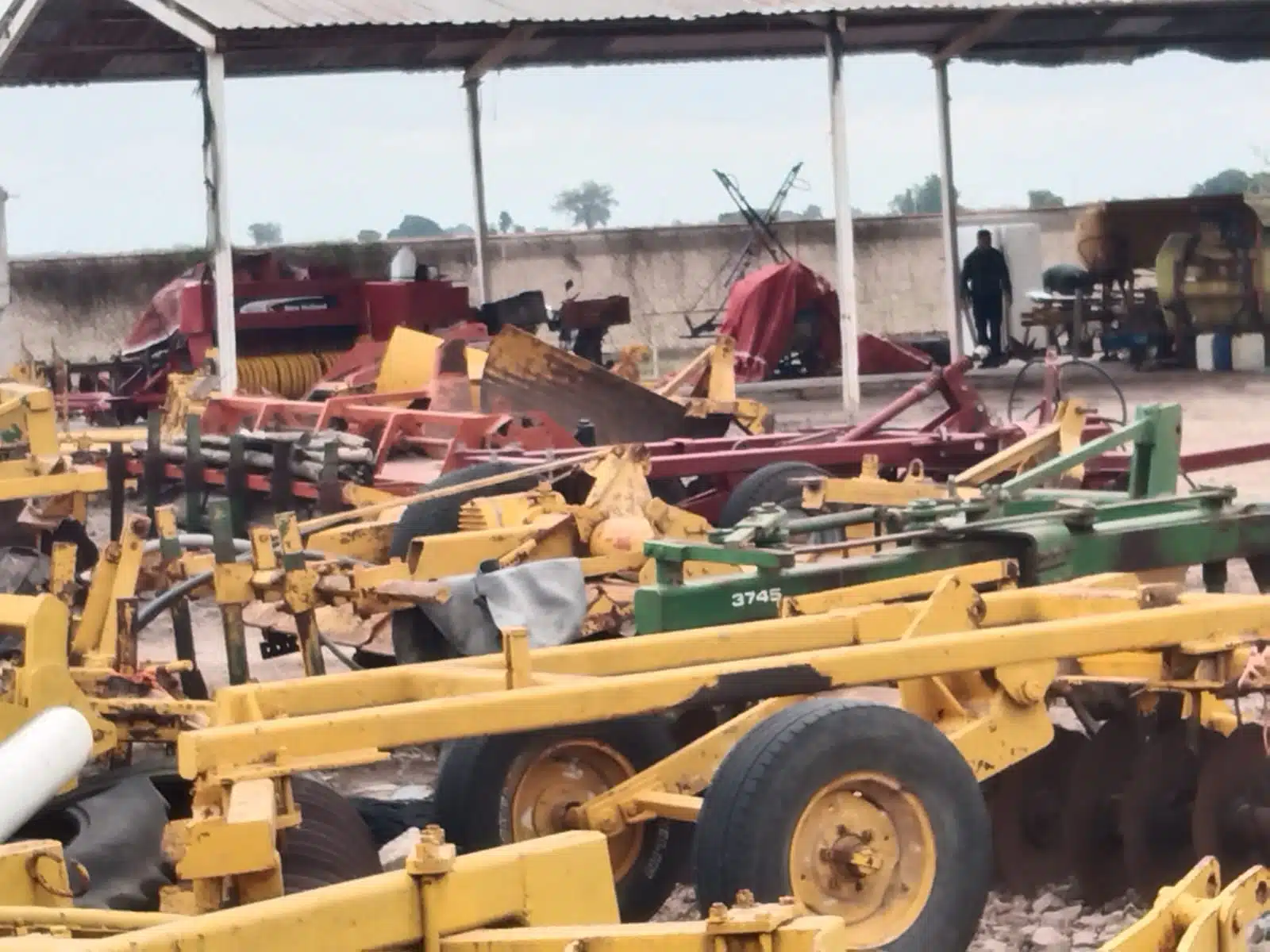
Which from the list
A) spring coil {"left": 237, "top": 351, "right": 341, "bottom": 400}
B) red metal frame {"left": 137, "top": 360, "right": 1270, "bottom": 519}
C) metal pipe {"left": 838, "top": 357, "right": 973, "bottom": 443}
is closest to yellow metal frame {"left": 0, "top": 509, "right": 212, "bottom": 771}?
red metal frame {"left": 137, "top": 360, "right": 1270, "bottom": 519}

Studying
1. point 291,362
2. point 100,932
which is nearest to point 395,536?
point 100,932

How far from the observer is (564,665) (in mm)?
5227

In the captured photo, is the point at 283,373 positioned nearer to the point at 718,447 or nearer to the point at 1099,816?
the point at 718,447

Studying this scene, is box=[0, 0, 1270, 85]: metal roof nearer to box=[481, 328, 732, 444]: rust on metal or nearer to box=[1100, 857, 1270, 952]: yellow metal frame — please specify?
box=[481, 328, 732, 444]: rust on metal

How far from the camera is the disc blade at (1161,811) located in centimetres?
568

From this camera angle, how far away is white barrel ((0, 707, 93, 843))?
4.33 m

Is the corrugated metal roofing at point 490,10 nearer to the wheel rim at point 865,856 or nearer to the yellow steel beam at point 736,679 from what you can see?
the yellow steel beam at point 736,679

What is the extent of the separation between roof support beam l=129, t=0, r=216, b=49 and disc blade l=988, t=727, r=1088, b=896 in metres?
11.3

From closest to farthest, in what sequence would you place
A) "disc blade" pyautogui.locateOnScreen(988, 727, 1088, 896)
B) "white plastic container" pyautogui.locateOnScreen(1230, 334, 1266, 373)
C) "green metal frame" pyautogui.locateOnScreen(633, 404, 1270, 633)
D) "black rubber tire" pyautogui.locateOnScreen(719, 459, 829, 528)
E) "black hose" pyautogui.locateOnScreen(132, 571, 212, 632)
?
1. "disc blade" pyautogui.locateOnScreen(988, 727, 1088, 896)
2. "green metal frame" pyautogui.locateOnScreen(633, 404, 1270, 633)
3. "black hose" pyautogui.locateOnScreen(132, 571, 212, 632)
4. "black rubber tire" pyautogui.locateOnScreen(719, 459, 829, 528)
5. "white plastic container" pyautogui.locateOnScreen(1230, 334, 1266, 373)

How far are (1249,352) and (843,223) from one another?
6.41m

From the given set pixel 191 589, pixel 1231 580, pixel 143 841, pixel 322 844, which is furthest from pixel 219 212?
pixel 322 844

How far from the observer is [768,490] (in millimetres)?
10195

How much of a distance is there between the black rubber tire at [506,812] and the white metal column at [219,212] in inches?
406

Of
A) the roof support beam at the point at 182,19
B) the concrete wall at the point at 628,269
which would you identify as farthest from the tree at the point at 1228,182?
the roof support beam at the point at 182,19
